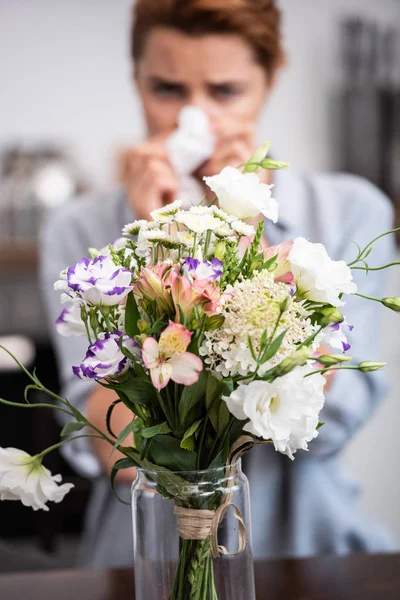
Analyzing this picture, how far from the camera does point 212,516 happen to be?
439 millimetres

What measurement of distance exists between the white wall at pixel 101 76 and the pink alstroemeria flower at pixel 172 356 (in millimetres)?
2186

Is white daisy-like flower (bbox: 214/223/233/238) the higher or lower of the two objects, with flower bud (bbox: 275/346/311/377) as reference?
higher

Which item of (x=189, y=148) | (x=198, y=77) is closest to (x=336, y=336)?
(x=189, y=148)

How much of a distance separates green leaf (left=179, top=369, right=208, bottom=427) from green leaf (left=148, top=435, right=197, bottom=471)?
1 cm

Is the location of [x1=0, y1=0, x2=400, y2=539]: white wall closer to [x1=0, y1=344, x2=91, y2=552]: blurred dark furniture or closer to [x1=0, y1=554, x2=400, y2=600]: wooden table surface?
[x1=0, y1=344, x2=91, y2=552]: blurred dark furniture

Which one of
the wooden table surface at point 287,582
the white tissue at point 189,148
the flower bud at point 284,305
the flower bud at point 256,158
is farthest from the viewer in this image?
the white tissue at point 189,148

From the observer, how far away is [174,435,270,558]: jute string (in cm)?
44

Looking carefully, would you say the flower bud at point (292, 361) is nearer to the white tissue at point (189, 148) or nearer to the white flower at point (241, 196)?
the white flower at point (241, 196)

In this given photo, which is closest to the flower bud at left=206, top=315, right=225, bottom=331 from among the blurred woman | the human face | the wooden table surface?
the wooden table surface

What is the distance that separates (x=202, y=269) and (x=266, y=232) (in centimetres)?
71

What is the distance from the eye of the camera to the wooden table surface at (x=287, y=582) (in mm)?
671

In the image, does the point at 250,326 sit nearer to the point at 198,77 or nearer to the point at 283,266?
the point at 283,266

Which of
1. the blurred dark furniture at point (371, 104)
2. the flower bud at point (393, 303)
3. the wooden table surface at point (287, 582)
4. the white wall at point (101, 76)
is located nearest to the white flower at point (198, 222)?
the flower bud at point (393, 303)

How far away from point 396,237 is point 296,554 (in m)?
1.31
